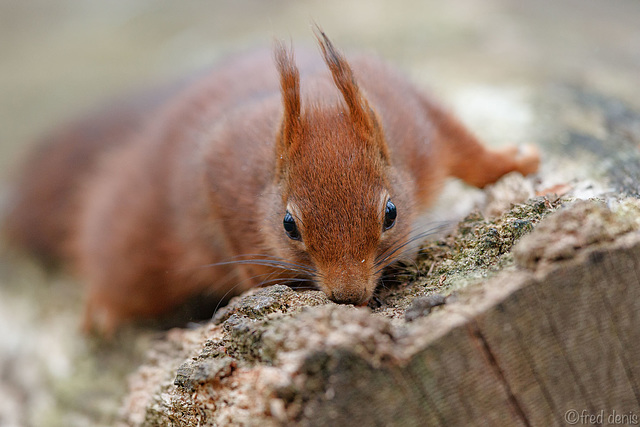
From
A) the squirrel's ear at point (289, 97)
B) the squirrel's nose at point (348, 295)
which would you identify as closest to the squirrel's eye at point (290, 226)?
the squirrel's ear at point (289, 97)

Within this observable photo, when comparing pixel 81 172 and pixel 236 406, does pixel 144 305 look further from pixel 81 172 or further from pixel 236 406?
pixel 236 406

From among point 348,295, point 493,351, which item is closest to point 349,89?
point 348,295

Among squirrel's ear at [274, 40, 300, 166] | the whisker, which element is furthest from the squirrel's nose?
squirrel's ear at [274, 40, 300, 166]

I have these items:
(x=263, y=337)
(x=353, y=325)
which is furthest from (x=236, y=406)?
(x=353, y=325)

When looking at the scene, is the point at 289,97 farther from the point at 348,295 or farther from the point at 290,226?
the point at 348,295

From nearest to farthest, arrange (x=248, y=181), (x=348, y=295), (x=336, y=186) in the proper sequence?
(x=348, y=295)
(x=336, y=186)
(x=248, y=181)
